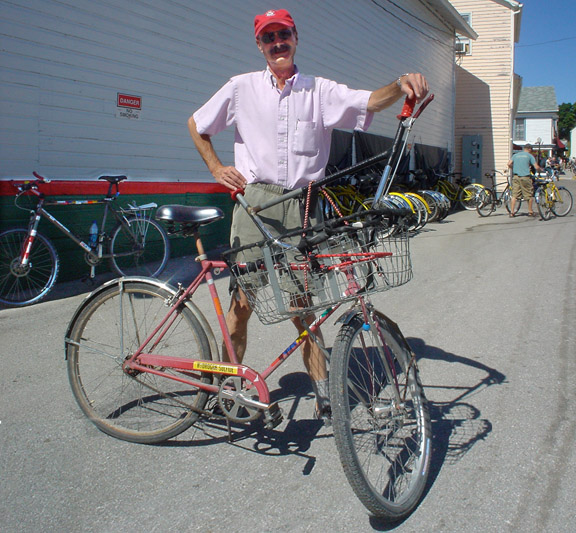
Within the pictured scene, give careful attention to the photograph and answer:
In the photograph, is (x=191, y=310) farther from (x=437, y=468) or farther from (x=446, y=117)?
(x=446, y=117)

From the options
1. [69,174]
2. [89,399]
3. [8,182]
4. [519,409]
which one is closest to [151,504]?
[89,399]

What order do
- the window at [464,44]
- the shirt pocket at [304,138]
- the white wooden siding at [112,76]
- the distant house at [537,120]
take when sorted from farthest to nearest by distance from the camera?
the distant house at [537,120] → the window at [464,44] → the white wooden siding at [112,76] → the shirt pocket at [304,138]

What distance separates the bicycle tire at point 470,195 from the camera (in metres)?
17.3

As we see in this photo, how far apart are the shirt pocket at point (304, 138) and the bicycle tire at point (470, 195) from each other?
1520 centimetres

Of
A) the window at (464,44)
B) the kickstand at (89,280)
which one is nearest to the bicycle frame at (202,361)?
the kickstand at (89,280)

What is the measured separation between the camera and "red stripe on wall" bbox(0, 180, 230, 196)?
6327 millimetres

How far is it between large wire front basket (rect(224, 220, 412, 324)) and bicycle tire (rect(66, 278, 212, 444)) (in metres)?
0.62

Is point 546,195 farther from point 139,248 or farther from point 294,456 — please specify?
point 294,456

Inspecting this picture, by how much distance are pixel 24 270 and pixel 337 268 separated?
4.44 metres

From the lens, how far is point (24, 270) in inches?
225

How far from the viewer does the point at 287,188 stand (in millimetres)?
2922

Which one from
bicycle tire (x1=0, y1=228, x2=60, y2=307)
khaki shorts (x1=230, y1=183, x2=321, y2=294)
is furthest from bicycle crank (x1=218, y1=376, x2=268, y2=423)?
bicycle tire (x1=0, y1=228, x2=60, y2=307)

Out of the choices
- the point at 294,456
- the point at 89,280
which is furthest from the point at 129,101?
the point at 294,456

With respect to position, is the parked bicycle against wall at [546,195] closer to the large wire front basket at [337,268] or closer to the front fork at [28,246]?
the front fork at [28,246]
